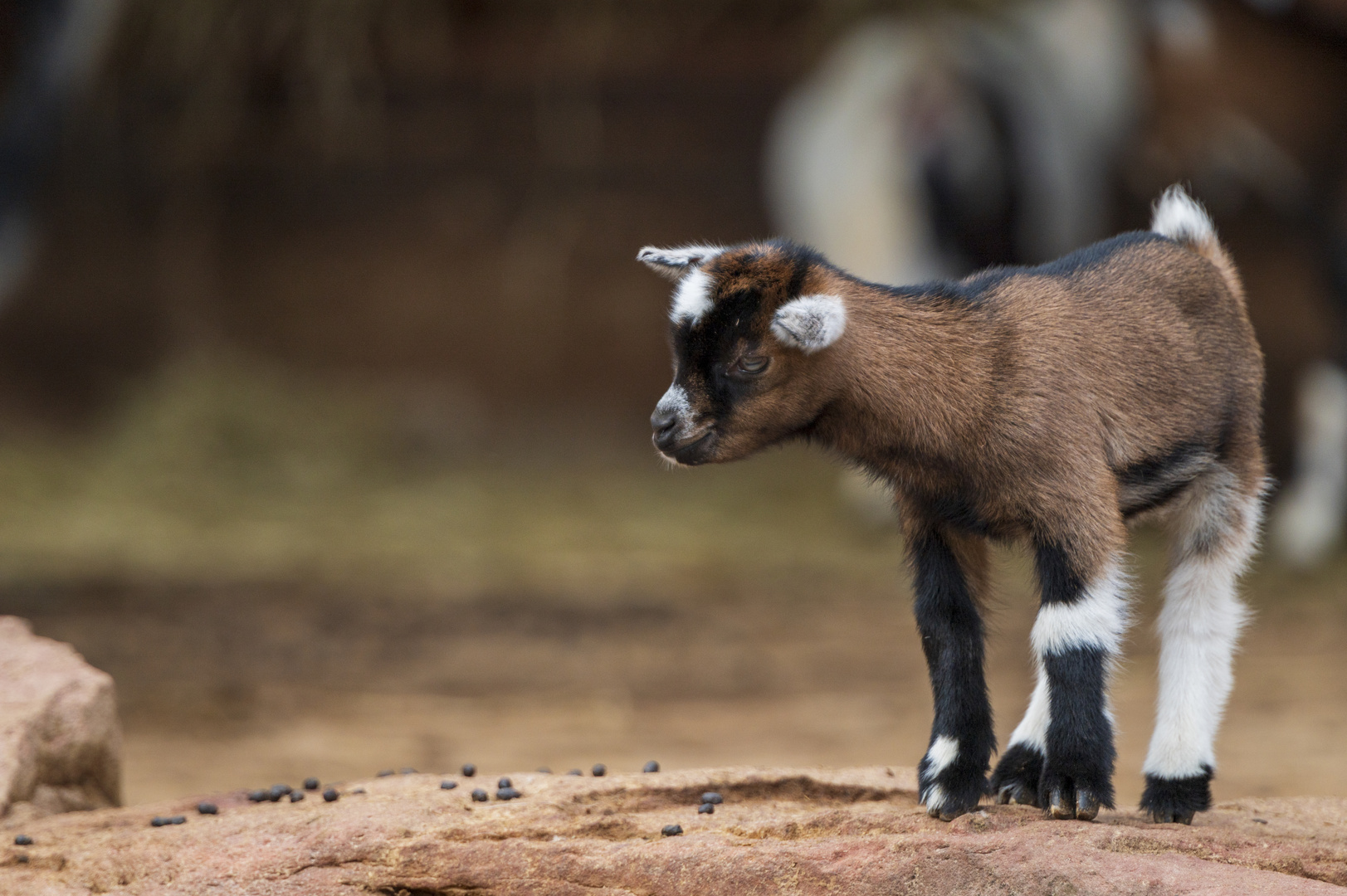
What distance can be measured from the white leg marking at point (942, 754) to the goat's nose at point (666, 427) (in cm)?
87

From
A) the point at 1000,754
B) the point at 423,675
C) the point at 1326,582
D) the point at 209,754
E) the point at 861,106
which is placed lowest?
the point at 1000,754

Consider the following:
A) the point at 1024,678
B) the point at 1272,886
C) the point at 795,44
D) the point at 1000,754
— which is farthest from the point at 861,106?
the point at 1272,886

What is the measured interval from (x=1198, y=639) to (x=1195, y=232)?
0.97 metres

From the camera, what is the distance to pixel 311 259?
10.3 metres

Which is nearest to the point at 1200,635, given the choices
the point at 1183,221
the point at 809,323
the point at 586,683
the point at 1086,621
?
the point at 1086,621

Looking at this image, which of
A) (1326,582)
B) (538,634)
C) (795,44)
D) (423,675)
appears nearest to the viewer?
(423,675)

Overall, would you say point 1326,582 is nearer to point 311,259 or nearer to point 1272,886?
point 1272,886

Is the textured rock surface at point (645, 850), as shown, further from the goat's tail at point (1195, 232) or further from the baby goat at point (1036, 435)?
the goat's tail at point (1195, 232)

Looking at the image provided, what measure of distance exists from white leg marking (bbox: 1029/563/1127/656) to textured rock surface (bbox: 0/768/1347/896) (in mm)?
366

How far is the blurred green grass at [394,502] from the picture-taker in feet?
26.0

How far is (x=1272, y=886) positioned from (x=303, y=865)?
74.3 inches

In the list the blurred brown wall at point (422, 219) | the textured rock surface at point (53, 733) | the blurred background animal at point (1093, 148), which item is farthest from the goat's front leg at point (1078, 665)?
the blurred brown wall at point (422, 219)

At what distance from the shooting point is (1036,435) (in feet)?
9.72

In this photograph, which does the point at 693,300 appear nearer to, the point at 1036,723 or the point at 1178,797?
the point at 1036,723
